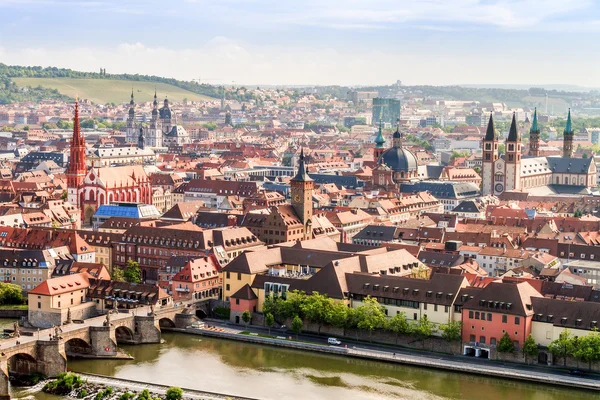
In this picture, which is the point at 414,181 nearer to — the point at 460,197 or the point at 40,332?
the point at 460,197

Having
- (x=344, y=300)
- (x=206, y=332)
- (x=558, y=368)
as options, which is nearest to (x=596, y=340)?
(x=558, y=368)

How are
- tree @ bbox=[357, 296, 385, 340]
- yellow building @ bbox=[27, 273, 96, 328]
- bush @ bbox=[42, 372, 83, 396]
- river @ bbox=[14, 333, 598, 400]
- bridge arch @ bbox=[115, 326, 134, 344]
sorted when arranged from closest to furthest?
1. bush @ bbox=[42, 372, 83, 396]
2. river @ bbox=[14, 333, 598, 400]
3. tree @ bbox=[357, 296, 385, 340]
4. bridge arch @ bbox=[115, 326, 134, 344]
5. yellow building @ bbox=[27, 273, 96, 328]

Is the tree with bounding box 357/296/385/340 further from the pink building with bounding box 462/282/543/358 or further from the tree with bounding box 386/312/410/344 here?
the pink building with bounding box 462/282/543/358

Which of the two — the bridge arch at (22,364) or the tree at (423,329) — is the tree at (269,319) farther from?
the bridge arch at (22,364)

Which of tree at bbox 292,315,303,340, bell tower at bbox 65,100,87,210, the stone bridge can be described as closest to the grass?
the stone bridge

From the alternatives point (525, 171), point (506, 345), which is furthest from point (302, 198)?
point (525, 171)

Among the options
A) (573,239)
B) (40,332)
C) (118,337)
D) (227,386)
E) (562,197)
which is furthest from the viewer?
(562,197)

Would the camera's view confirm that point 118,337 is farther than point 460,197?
No
